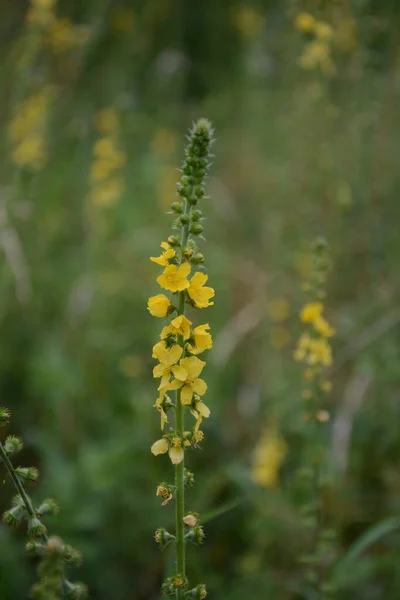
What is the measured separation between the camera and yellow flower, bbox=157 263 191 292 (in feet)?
6.60

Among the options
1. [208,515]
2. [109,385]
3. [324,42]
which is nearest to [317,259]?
[208,515]

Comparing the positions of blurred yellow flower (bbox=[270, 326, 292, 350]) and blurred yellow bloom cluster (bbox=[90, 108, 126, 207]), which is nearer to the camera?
blurred yellow flower (bbox=[270, 326, 292, 350])

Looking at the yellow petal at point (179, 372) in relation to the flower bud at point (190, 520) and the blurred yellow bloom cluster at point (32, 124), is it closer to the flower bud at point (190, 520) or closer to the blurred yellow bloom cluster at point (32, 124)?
the flower bud at point (190, 520)

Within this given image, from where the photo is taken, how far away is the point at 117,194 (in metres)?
5.88

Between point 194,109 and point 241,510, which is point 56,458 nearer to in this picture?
point 241,510

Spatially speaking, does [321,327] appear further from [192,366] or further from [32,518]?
[32,518]

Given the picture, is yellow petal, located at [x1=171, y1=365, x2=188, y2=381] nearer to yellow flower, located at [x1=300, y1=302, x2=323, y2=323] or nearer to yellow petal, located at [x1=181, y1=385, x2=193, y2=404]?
yellow petal, located at [x1=181, y1=385, x2=193, y2=404]

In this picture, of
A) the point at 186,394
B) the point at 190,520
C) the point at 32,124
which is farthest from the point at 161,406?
the point at 32,124

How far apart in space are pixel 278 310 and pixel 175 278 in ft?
11.3

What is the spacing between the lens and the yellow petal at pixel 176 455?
2002mm

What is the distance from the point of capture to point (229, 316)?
20.6 ft

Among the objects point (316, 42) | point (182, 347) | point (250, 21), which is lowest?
point (182, 347)

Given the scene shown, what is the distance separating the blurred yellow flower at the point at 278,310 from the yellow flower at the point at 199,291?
10.9 feet

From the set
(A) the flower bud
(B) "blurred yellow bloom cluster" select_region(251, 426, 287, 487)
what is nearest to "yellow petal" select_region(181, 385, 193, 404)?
(A) the flower bud
